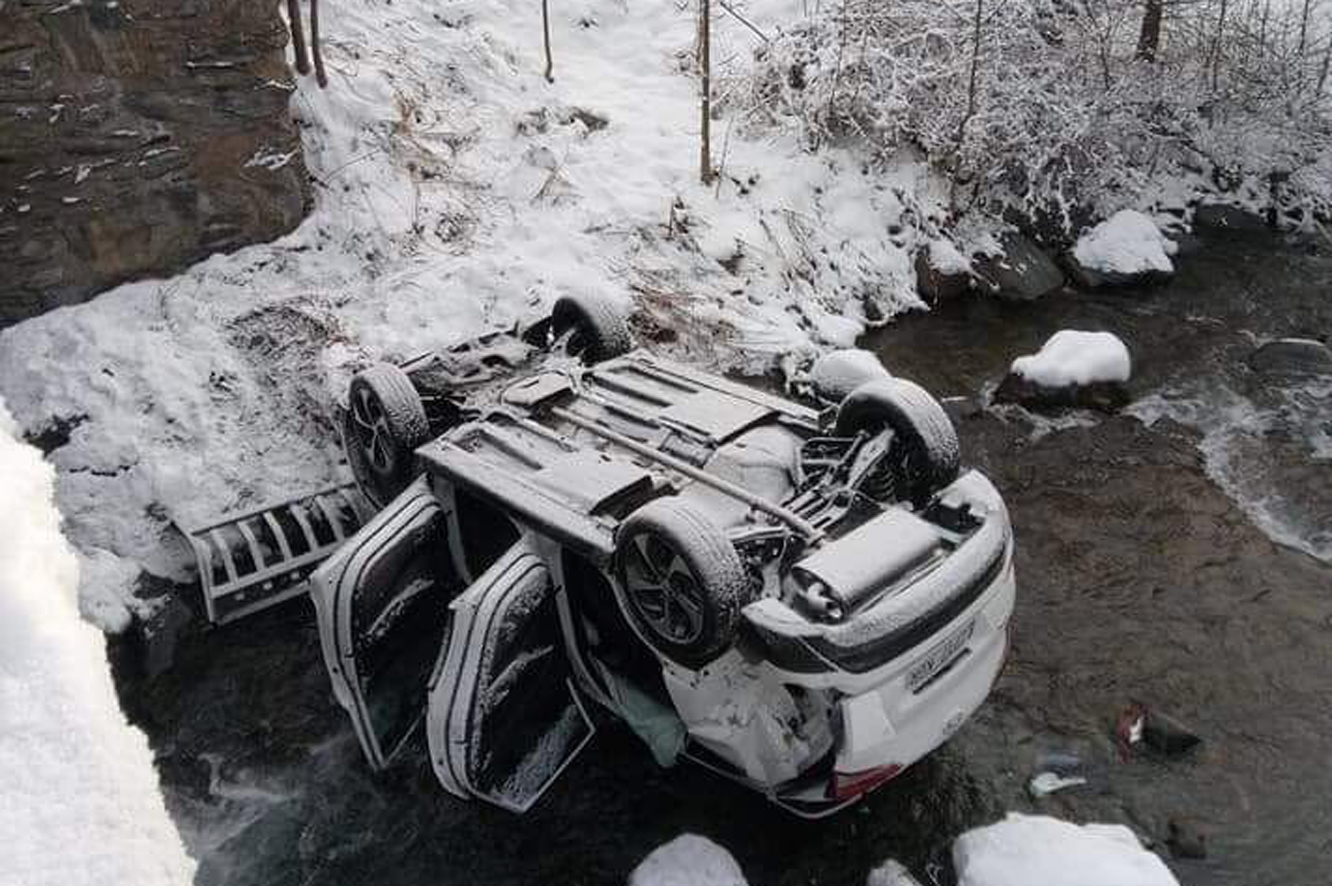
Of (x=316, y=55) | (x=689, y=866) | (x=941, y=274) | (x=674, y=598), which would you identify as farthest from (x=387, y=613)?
(x=941, y=274)

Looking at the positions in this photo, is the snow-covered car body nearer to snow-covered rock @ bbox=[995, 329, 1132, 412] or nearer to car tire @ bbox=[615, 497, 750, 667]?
car tire @ bbox=[615, 497, 750, 667]

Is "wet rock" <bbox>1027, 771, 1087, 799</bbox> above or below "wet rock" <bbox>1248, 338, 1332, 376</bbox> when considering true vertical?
below

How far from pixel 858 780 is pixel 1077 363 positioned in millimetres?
5146

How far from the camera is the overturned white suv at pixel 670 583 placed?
375 cm

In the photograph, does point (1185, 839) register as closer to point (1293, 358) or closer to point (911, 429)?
point (911, 429)

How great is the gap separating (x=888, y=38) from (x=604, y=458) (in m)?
8.40

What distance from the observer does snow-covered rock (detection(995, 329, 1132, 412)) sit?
7.93m

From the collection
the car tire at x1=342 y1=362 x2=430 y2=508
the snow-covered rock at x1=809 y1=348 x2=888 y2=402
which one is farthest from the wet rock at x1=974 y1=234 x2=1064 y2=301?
the car tire at x1=342 y1=362 x2=430 y2=508

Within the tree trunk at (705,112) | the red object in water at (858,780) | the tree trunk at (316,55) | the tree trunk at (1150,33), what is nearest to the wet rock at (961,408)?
the tree trunk at (705,112)

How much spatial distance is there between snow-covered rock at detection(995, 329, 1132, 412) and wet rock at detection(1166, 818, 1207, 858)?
12.8 feet

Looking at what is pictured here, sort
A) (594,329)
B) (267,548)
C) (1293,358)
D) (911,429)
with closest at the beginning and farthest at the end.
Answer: (911,429)
(267,548)
(594,329)
(1293,358)

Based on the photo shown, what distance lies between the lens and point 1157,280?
9.94m

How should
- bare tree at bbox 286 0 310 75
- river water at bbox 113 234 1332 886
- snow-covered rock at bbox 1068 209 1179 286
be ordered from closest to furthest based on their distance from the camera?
river water at bbox 113 234 1332 886
bare tree at bbox 286 0 310 75
snow-covered rock at bbox 1068 209 1179 286

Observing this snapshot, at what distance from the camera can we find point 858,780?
3.84 m
